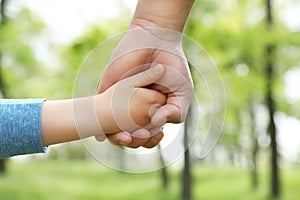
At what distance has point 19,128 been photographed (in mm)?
507

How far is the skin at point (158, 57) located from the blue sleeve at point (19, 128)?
69 millimetres

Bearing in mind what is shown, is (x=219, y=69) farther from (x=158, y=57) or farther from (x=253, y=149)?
(x=158, y=57)

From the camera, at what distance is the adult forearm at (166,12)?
1.82ft

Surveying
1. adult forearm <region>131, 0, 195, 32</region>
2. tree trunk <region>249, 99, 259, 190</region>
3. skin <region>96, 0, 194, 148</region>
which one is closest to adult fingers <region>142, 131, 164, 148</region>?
skin <region>96, 0, 194, 148</region>

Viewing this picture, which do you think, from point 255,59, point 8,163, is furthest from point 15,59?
point 255,59

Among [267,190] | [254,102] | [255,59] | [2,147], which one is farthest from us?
[254,102]

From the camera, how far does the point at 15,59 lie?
473 centimetres

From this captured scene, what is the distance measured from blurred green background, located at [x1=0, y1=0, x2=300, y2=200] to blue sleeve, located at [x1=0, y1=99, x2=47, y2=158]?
3365mm

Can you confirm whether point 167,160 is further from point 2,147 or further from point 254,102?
point 254,102

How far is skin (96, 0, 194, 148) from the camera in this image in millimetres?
544

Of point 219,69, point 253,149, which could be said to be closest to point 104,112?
point 219,69

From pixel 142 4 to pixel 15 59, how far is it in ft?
14.1

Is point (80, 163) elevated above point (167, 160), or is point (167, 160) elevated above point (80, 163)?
point (167, 160)

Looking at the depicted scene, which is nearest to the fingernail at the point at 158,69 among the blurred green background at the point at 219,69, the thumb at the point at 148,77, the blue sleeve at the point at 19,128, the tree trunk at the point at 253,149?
the thumb at the point at 148,77
